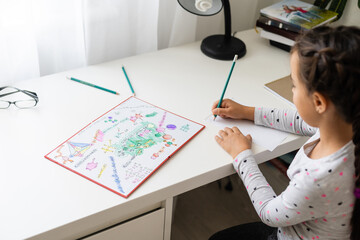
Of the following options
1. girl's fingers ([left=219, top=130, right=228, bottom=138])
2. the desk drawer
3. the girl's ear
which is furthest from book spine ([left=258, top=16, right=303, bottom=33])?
the desk drawer

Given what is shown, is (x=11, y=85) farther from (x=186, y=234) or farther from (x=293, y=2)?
(x=293, y=2)

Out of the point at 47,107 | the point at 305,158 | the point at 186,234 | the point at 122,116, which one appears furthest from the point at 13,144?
the point at 186,234

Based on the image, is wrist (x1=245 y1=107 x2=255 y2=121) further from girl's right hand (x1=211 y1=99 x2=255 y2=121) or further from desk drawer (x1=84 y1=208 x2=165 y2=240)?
desk drawer (x1=84 y1=208 x2=165 y2=240)

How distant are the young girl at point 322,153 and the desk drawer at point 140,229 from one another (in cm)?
22

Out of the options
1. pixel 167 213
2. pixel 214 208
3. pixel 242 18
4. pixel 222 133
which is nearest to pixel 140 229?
pixel 167 213

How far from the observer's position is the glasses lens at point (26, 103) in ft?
3.36

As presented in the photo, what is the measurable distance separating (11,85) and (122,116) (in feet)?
1.17

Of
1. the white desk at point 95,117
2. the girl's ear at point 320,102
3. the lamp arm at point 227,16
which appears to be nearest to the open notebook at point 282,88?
the white desk at point 95,117

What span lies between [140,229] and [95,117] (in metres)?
0.30

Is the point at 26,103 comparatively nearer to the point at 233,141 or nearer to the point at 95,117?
the point at 95,117

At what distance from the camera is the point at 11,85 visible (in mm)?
1121

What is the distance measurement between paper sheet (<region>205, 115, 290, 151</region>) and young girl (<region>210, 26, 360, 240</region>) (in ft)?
0.25

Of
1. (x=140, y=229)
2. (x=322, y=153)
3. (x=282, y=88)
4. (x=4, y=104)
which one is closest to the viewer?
(x=322, y=153)

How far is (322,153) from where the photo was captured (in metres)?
0.79
